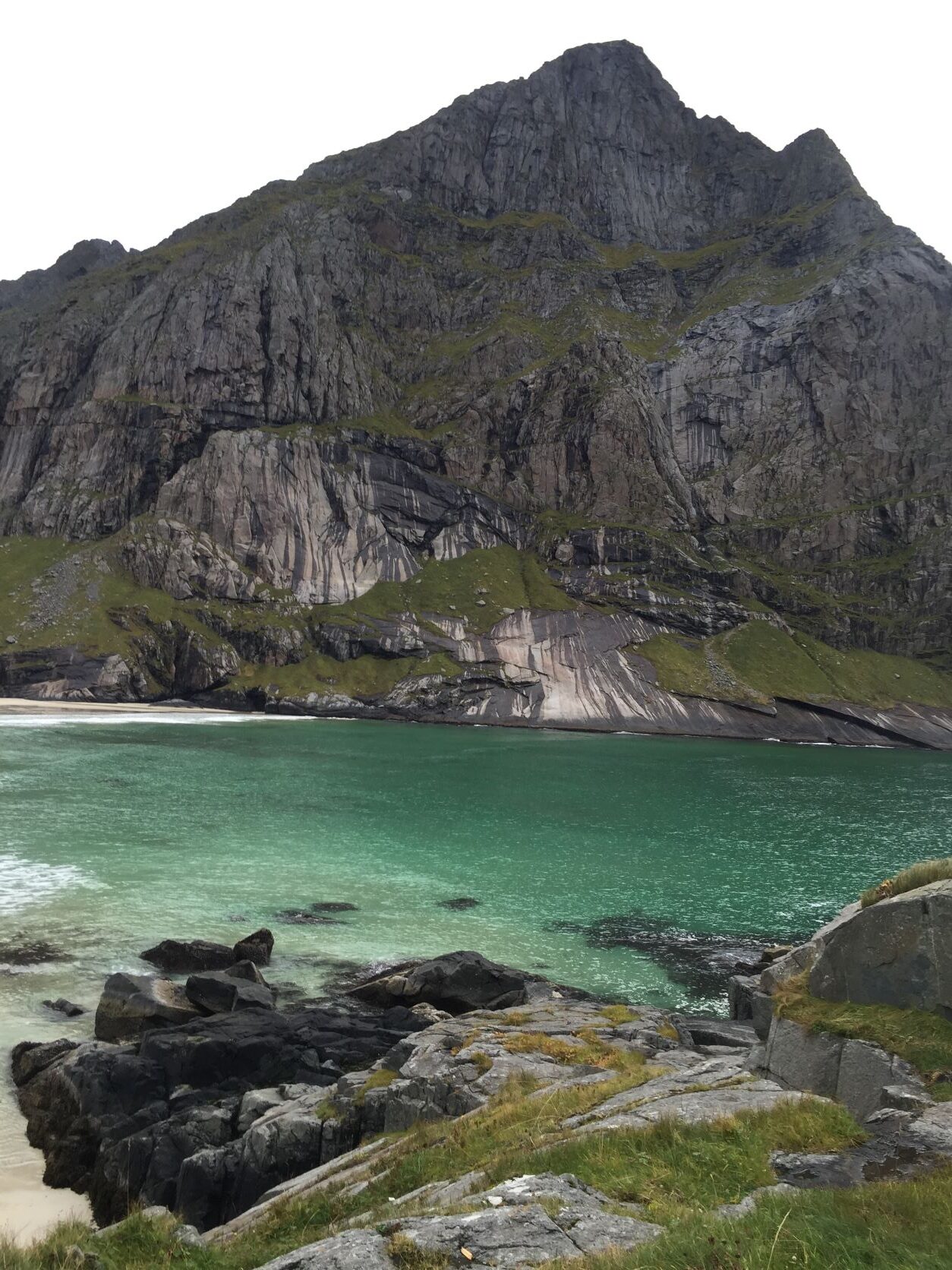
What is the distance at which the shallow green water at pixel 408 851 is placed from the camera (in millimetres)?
33219

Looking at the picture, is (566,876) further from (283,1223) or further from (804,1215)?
(804,1215)

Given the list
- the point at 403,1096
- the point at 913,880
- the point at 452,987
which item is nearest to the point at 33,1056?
the point at 403,1096

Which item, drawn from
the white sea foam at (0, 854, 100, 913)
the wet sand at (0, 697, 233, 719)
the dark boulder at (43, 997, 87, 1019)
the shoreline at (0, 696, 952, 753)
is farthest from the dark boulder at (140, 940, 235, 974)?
the wet sand at (0, 697, 233, 719)

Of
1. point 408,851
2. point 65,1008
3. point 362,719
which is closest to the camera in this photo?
point 65,1008

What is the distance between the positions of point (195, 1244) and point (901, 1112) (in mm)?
9659

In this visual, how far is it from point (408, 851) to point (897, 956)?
41267mm

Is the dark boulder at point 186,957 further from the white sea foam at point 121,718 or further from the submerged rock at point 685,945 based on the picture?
the white sea foam at point 121,718

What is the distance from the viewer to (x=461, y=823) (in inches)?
2436

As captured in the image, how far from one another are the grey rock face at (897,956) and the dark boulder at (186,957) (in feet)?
76.6

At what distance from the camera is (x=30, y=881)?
127ft

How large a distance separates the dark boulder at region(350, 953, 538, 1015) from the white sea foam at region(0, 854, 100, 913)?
18433 mm

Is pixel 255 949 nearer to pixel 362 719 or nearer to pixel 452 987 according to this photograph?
pixel 452 987

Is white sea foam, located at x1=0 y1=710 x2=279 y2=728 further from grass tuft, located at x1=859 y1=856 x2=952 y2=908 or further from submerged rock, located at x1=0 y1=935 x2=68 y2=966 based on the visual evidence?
grass tuft, located at x1=859 y1=856 x2=952 y2=908

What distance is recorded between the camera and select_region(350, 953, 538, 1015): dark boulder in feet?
85.1
